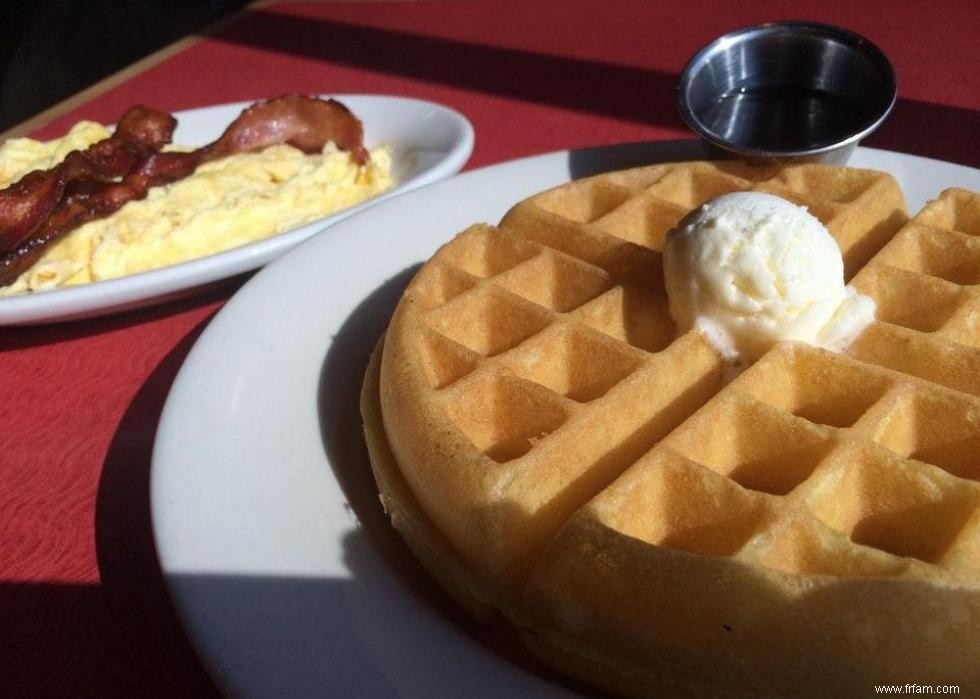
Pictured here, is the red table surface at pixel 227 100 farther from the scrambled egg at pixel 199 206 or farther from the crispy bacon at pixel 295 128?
the crispy bacon at pixel 295 128

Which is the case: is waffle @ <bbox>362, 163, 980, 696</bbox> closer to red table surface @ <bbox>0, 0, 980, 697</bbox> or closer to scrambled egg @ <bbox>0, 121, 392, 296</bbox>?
red table surface @ <bbox>0, 0, 980, 697</bbox>

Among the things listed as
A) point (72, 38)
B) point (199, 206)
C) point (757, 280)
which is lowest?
point (72, 38)

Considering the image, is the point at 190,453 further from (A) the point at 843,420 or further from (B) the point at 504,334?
(A) the point at 843,420

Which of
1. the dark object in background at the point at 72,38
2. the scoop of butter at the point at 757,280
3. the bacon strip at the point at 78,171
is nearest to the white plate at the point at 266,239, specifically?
the bacon strip at the point at 78,171

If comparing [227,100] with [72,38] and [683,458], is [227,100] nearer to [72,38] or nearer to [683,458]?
[72,38]

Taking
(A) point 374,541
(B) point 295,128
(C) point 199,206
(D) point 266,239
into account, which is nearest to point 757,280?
(A) point 374,541

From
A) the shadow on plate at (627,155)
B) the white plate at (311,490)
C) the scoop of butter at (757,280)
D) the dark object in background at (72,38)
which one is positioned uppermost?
the scoop of butter at (757,280)
